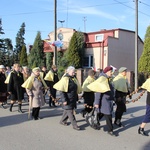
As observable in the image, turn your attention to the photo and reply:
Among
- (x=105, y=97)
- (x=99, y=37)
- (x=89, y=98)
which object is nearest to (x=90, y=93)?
(x=89, y=98)

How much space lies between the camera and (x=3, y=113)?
9.57 meters

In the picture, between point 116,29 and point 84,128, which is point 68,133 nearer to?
point 84,128

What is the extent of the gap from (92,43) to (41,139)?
22.1m

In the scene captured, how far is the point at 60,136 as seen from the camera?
6.56 metres

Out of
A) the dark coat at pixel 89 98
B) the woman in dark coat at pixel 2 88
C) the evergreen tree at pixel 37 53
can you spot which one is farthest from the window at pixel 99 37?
the dark coat at pixel 89 98

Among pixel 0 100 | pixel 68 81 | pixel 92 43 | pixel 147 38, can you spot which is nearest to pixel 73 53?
pixel 92 43

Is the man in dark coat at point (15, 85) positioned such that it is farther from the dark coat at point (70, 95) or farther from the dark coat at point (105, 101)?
the dark coat at point (105, 101)

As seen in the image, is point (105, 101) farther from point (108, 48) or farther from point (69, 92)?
point (108, 48)

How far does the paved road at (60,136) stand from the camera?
228 inches

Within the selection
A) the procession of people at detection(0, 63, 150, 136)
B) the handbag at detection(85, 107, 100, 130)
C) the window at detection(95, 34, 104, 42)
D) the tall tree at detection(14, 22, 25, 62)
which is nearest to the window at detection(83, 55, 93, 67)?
the window at detection(95, 34, 104, 42)

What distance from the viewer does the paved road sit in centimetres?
579

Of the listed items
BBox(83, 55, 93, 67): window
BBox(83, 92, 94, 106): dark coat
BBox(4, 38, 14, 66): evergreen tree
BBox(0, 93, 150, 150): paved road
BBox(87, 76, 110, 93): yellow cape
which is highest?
BBox(4, 38, 14, 66): evergreen tree

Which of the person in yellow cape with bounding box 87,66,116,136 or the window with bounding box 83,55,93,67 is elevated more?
the window with bounding box 83,55,93,67

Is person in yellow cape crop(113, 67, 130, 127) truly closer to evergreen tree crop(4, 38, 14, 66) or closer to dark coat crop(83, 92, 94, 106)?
dark coat crop(83, 92, 94, 106)
